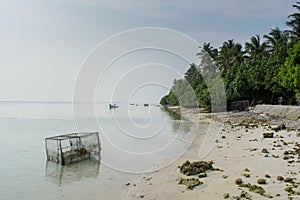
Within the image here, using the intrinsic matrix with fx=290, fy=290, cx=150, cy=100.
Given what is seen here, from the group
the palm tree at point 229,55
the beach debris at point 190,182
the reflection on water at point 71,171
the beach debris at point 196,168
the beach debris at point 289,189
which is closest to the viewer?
the beach debris at point 289,189

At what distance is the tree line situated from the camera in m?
36.1

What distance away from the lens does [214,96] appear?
61.8 metres

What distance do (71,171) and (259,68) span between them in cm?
3851

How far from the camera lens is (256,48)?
60.2 metres

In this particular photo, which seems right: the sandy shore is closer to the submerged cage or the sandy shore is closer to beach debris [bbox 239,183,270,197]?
beach debris [bbox 239,183,270,197]

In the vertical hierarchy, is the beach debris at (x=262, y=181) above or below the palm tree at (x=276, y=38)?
below

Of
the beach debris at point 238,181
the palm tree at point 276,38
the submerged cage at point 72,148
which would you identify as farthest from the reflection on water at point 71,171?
the palm tree at point 276,38

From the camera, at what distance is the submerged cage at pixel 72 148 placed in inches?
772

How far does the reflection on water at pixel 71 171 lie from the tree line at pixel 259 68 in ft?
81.6

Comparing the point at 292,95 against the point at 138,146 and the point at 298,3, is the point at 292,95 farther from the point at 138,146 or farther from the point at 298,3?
the point at 138,146

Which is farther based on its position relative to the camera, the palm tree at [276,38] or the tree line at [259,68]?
the palm tree at [276,38]

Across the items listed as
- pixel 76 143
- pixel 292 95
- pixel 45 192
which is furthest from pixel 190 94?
pixel 45 192

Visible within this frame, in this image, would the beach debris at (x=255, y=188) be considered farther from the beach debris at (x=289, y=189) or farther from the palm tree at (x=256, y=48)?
the palm tree at (x=256, y=48)

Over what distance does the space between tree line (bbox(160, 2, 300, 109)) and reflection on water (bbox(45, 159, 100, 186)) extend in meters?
24.9
